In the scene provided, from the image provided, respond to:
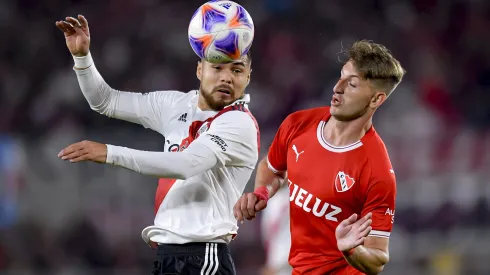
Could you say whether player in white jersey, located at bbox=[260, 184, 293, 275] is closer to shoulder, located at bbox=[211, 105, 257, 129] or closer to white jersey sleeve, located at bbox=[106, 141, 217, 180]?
shoulder, located at bbox=[211, 105, 257, 129]

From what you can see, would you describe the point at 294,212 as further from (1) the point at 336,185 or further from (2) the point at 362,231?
(2) the point at 362,231

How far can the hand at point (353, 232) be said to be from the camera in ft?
12.7

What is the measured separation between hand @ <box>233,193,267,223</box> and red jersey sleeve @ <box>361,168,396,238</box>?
1.75 feet

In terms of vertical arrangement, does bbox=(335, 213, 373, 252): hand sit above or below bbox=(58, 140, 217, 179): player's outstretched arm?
below

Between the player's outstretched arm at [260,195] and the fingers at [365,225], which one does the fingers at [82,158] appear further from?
the fingers at [365,225]

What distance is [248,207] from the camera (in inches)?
168

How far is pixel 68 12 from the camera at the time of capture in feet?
35.9

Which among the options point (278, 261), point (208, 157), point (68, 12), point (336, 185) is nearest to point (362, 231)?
point (336, 185)

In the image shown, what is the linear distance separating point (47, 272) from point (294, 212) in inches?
187

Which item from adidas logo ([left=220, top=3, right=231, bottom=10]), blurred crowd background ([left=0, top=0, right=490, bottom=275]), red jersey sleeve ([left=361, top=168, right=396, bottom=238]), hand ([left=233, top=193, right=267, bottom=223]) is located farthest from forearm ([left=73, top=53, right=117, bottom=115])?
blurred crowd background ([left=0, top=0, right=490, bottom=275])

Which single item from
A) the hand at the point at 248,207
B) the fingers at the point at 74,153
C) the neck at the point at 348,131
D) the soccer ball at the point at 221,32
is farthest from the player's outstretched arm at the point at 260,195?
the fingers at the point at 74,153

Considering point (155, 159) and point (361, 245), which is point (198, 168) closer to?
point (155, 159)

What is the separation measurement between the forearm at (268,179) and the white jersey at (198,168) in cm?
8

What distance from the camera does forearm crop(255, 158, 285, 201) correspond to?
4785 millimetres
